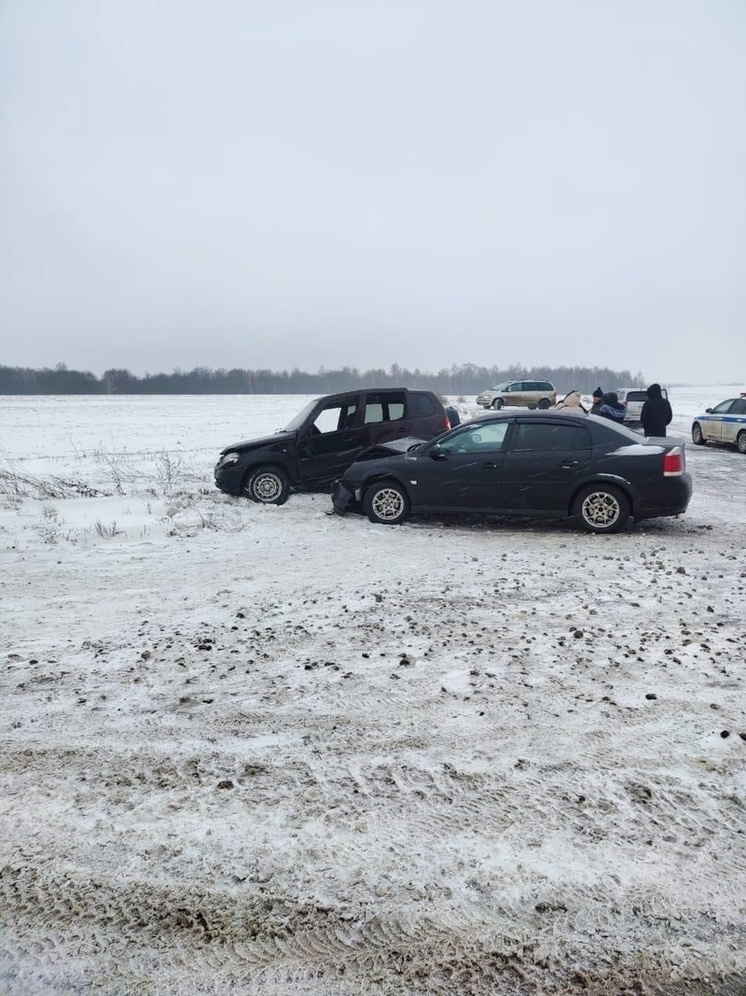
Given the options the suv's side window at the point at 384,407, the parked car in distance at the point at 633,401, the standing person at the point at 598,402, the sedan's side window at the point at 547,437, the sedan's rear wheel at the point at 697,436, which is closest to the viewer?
the sedan's side window at the point at 547,437

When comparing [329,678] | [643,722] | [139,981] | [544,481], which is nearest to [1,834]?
[139,981]

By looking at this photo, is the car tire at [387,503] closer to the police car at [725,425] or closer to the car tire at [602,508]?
the car tire at [602,508]

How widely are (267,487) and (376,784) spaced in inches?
328

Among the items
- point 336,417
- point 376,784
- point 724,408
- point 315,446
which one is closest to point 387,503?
point 315,446

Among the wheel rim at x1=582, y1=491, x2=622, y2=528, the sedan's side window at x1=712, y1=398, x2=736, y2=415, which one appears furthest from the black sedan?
the sedan's side window at x1=712, y1=398, x2=736, y2=415

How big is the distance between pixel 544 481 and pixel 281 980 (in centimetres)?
725

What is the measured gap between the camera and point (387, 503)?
30.3 feet

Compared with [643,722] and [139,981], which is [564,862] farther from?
[139,981]

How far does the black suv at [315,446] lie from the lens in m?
10.9

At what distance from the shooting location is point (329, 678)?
4055 millimetres

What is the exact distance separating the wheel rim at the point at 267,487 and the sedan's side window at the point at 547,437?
4346 millimetres

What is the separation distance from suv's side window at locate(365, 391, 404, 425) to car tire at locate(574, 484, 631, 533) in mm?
4264

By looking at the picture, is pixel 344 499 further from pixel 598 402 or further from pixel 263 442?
pixel 598 402

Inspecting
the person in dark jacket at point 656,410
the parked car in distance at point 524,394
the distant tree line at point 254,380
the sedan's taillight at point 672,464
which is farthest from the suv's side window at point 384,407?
the distant tree line at point 254,380
